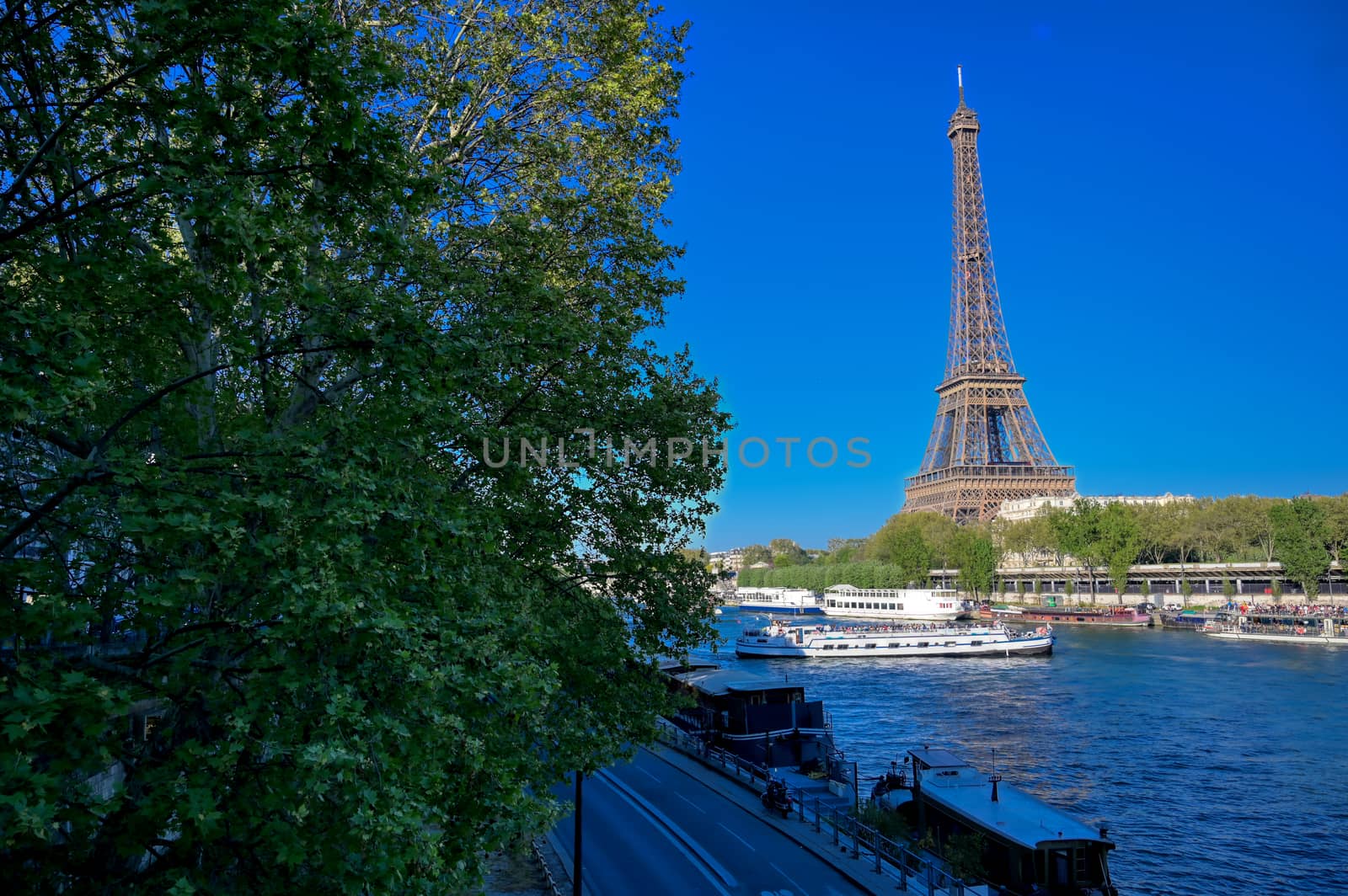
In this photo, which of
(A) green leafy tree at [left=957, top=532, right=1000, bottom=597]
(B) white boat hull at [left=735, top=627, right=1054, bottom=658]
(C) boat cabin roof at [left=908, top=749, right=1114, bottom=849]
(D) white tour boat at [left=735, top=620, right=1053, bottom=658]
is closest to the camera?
(C) boat cabin roof at [left=908, top=749, right=1114, bottom=849]

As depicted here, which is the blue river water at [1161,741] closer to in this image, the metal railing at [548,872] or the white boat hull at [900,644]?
the white boat hull at [900,644]

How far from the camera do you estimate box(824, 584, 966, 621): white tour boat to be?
10238 centimetres

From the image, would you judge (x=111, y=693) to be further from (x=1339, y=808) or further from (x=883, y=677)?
(x=883, y=677)

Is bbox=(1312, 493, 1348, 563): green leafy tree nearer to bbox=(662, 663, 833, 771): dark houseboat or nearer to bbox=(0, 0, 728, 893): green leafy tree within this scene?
bbox=(662, 663, 833, 771): dark houseboat

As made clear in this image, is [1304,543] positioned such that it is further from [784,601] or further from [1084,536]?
[784,601]

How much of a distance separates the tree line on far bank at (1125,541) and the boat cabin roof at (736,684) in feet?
257

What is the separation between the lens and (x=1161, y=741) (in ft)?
124

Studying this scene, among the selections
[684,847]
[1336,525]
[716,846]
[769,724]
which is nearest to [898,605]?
[1336,525]

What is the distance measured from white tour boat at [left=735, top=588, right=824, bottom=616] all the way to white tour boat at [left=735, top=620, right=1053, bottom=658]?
60.4 meters

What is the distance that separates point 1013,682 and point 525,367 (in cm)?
5334

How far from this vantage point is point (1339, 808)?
2850cm

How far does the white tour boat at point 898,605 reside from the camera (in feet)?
336

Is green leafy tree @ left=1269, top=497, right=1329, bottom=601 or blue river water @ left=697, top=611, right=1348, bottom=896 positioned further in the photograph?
green leafy tree @ left=1269, top=497, right=1329, bottom=601

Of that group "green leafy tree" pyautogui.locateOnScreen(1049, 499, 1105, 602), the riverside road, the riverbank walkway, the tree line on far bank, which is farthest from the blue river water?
Result: "green leafy tree" pyautogui.locateOnScreen(1049, 499, 1105, 602)
